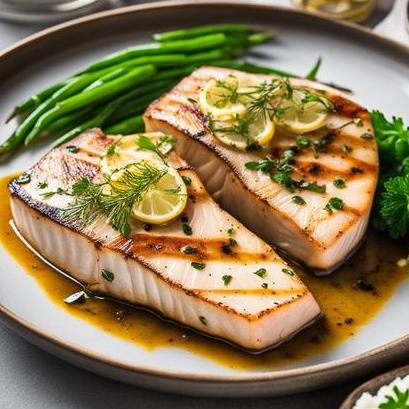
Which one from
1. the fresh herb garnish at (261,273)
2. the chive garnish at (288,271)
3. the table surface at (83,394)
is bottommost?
the table surface at (83,394)

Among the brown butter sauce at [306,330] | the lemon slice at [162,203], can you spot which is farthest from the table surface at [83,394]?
the lemon slice at [162,203]

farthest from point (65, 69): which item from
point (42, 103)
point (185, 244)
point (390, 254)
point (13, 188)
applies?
point (390, 254)

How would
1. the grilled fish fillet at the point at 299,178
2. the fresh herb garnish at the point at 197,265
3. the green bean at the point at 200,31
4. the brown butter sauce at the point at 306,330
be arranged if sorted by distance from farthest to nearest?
1. the green bean at the point at 200,31
2. the grilled fish fillet at the point at 299,178
3. the fresh herb garnish at the point at 197,265
4. the brown butter sauce at the point at 306,330

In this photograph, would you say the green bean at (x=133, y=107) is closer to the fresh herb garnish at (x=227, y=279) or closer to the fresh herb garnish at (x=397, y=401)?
the fresh herb garnish at (x=227, y=279)

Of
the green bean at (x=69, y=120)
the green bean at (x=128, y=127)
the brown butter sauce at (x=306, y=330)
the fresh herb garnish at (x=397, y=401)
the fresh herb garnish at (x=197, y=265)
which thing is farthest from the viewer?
the green bean at (x=128, y=127)

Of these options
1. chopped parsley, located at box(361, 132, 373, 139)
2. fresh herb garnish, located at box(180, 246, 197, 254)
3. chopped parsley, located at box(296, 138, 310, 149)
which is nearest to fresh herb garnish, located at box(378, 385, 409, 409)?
fresh herb garnish, located at box(180, 246, 197, 254)

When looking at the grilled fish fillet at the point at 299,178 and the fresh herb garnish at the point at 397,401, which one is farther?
the grilled fish fillet at the point at 299,178

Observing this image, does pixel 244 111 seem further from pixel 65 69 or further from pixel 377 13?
pixel 377 13

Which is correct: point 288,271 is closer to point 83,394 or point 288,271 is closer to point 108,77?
point 83,394
